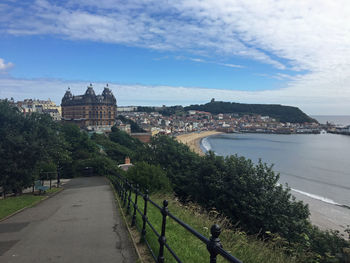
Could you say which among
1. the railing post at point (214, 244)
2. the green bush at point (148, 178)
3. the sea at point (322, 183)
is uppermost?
the railing post at point (214, 244)

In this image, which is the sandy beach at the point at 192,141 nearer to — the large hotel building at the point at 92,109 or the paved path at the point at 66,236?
the large hotel building at the point at 92,109

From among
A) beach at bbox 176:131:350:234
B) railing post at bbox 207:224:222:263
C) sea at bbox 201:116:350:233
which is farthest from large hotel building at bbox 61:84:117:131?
railing post at bbox 207:224:222:263

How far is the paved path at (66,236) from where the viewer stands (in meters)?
5.10

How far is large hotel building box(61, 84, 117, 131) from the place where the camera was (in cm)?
10694

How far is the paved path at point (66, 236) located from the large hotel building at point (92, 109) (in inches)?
3900

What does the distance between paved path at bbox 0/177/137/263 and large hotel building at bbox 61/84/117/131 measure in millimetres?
99068

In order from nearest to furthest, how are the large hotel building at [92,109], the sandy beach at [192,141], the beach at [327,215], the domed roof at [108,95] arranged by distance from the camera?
the beach at [327,215], the sandy beach at [192,141], the large hotel building at [92,109], the domed roof at [108,95]

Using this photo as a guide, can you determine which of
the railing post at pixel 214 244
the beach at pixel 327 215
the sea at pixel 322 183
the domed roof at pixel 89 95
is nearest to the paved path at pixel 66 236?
the railing post at pixel 214 244

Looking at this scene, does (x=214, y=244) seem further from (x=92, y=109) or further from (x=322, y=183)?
(x=92, y=109)

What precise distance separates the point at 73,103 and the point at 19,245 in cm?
11533

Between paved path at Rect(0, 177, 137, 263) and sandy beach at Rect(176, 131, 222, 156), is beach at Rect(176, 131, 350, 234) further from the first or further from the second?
sandy beach at Rect(176, 131, 222, 156)

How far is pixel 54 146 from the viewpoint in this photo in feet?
60.4

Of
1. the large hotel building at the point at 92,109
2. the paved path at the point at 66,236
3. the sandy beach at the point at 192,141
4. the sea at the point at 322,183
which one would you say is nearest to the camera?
the paved path at the point at 66,236

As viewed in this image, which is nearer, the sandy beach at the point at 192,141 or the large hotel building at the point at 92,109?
the sandy beach at the point at 192,141
